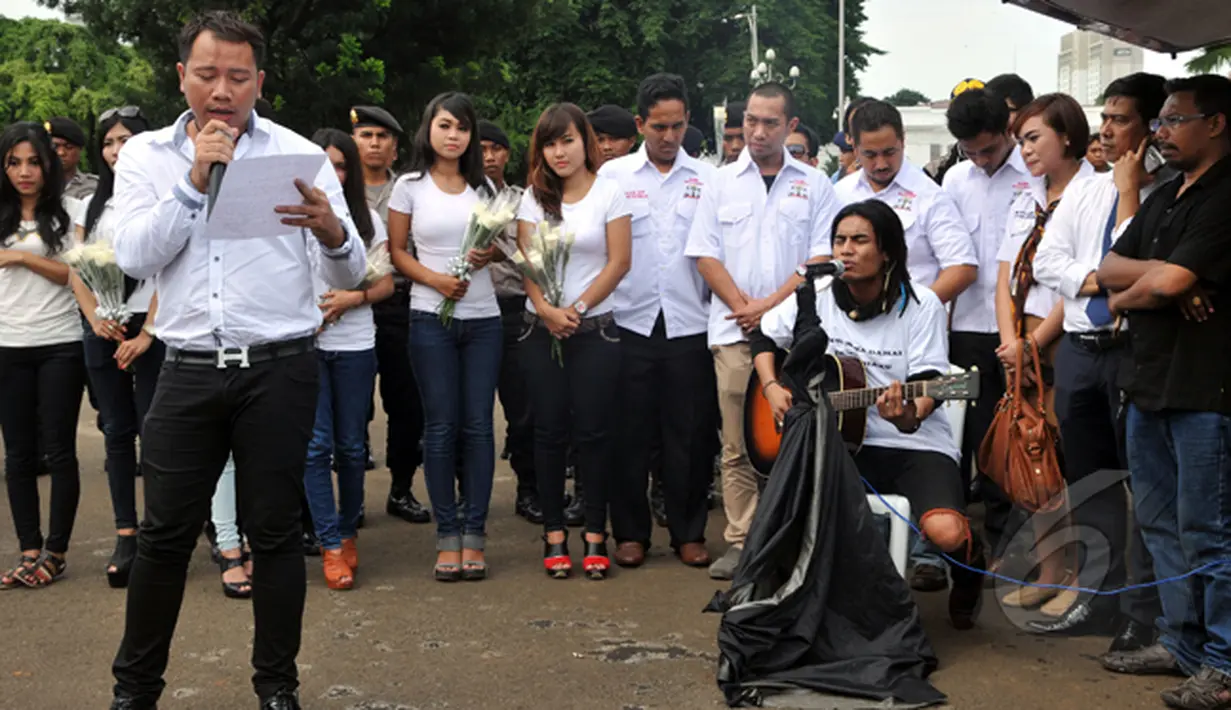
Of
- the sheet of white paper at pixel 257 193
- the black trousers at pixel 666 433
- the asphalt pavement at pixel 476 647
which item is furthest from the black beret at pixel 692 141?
the sheet of white paper at pixel 257 193

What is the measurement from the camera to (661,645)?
6.15m

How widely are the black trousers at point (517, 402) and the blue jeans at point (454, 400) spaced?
1.37 meters

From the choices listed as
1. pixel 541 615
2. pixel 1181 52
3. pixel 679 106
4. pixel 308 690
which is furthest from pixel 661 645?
pixel 1181 52

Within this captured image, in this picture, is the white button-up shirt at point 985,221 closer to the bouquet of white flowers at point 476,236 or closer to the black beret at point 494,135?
the bouquet of white flowers at point 476,236

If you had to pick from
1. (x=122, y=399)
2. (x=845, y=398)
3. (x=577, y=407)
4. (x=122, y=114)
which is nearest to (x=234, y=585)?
(x=122, y=399)

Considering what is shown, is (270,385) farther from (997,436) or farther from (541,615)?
(997,436)

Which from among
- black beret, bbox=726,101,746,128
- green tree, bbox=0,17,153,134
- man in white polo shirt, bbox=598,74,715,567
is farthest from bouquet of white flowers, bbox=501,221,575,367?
green tree, bbox=0,17,153,134

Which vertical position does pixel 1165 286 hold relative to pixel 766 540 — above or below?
above

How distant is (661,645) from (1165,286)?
2.44 meters

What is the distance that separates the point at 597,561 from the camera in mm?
7355

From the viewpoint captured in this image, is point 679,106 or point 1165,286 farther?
point 679,106

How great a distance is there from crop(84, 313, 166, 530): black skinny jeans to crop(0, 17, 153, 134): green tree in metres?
28.8

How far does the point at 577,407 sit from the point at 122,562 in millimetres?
2349

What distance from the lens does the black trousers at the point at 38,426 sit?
23.7 ft
